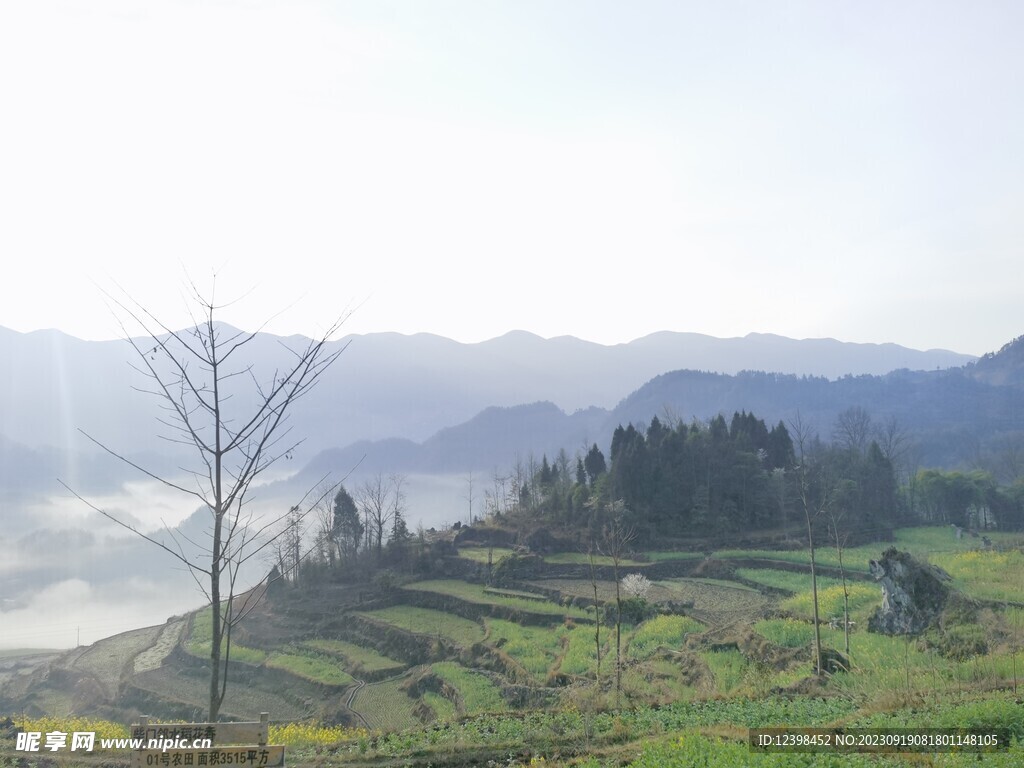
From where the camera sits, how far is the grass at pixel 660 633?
2132 cm

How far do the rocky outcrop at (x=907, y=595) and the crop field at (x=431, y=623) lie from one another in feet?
50.2

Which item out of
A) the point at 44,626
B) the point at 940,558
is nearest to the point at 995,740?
the point at 940,558

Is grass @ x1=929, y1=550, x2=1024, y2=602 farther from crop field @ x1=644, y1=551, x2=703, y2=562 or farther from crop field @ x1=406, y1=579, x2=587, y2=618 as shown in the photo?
crop field @ x1=406, y1=579, x2=587, y2=618

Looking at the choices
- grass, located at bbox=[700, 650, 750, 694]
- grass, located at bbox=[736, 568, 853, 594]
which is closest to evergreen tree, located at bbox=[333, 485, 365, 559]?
grass, located at bbox=[736, 568, 853, 594]

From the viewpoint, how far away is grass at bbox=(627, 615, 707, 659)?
21323 millimetres

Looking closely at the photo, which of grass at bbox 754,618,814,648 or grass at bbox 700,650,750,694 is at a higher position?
grass at bbox 754,618,814,648

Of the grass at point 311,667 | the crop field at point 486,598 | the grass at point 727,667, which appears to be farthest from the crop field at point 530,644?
the grass at point 311,667

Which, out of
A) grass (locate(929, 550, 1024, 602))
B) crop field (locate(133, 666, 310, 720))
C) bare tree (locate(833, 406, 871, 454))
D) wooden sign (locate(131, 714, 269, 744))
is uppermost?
bare tree (locate(833, 406, 871, 454))

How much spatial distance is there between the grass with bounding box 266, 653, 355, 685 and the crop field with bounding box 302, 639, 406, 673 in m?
0.51

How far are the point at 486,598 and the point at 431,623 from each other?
10.4ft

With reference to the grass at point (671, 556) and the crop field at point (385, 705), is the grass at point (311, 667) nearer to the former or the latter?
the crop field at point (385, 705)

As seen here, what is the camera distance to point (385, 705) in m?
22.7

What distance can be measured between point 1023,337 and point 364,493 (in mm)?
175054

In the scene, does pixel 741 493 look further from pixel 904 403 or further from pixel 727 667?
pixel 904 403
